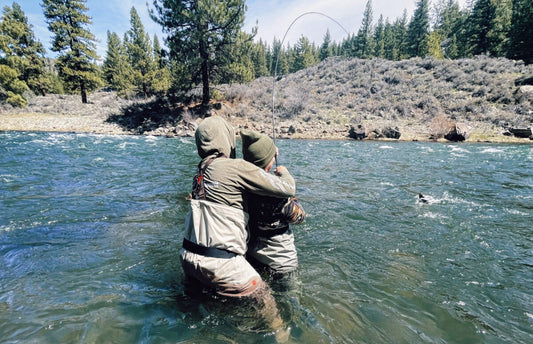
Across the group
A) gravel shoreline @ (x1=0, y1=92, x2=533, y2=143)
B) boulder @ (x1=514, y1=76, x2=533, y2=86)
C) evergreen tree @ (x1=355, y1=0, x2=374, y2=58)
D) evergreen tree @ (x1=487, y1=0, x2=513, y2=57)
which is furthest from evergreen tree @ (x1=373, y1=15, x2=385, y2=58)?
gravel shoreline @ (x1=0, y1=92, x2=533, y2=143)

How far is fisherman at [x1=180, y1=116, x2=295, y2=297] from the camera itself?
7.87 ft

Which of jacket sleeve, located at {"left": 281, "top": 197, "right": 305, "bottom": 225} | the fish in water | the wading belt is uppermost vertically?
the wading belt

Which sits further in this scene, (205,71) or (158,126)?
(205,71)

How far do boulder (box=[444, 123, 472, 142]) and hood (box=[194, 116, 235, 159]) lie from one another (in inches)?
905

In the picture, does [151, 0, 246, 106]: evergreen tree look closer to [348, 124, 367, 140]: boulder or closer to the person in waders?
[348, 124, 367, 140]: boulder

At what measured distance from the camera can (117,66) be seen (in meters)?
48.2

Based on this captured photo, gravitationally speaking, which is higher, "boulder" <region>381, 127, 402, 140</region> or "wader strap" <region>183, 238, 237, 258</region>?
"boulder" <region>381, 127, 402, 140</region>

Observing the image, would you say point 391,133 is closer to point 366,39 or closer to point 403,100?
point 403,100

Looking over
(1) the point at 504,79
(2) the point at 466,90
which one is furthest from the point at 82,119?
(1) the point at 504,79

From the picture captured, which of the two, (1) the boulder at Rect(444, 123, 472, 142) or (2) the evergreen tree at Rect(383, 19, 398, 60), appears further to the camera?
(2) the evergreen tree at Rect(383, 19, 398, 60)

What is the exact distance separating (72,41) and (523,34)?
60.5 meters

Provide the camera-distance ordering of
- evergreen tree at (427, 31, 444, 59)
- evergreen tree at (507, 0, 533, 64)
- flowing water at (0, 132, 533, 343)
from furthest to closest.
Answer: evergreen tree at (427, 31, 444, 59) → evergreen tree at (507, 0, 533, 64) → flowing water at (0, 132, 533, 343)

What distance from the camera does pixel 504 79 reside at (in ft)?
88.9

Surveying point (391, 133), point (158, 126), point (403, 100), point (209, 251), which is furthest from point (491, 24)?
point (209, 251)
